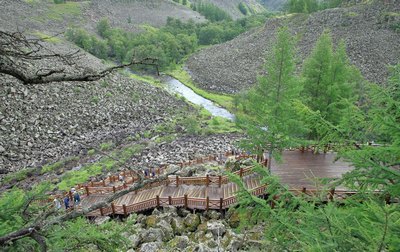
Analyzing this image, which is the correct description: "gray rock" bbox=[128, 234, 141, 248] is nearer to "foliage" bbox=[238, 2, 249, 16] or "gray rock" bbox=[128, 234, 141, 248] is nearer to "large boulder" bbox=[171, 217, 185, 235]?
"large boulder" bbox=[171, 217, 185, 235]

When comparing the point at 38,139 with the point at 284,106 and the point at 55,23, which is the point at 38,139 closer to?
the point at 284,106

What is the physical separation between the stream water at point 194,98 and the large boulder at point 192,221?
27845 millimetres

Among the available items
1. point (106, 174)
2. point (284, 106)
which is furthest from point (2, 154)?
point (284, 106)

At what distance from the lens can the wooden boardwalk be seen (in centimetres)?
1569

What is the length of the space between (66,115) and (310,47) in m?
50.1

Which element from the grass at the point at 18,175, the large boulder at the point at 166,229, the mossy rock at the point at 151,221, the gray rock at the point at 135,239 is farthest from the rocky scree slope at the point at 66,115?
the gray rock at the point at 135,239

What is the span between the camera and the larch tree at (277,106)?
1669 cm

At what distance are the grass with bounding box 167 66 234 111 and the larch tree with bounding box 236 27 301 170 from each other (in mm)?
28267

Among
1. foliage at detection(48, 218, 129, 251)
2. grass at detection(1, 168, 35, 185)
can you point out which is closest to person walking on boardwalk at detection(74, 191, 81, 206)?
grass at detection(1, 168, 35, 185)

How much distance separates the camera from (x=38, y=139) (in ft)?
101

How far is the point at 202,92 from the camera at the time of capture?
2217 inches

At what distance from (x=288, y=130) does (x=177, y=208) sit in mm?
7358

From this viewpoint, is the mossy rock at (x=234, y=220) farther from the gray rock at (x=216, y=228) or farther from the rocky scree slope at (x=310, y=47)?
the rocky scree slope at (x=310, y=47)

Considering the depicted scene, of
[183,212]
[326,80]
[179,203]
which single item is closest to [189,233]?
[183,212]
